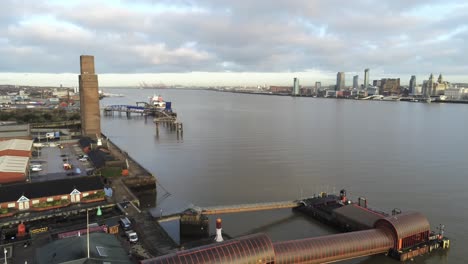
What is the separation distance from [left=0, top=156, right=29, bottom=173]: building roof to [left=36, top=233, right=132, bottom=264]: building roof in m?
9.09

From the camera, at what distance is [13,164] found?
1653cm

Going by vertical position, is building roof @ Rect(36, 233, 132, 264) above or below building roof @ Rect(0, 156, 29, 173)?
below

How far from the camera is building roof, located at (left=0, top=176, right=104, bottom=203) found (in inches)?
483

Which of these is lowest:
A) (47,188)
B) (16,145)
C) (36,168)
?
(36,168)

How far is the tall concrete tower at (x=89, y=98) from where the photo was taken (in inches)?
1174

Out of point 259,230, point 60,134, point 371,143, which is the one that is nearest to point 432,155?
point 371,143

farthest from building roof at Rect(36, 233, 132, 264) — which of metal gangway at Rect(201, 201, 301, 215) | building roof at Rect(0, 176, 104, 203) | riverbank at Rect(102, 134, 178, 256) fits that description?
building roof at Rect(0, 176, 104, 203)

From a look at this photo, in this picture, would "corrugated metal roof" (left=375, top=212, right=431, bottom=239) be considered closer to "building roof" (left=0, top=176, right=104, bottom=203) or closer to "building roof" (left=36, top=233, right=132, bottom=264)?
"building roof" (left=36, top=233, right=132, bottom=264)

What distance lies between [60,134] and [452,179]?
95.7ft

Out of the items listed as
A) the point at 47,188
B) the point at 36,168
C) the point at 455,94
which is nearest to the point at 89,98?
the point at 36,168

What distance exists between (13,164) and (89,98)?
47.6 ft

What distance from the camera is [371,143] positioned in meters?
27.8

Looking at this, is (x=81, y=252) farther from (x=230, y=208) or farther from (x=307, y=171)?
(x=307, y=171)

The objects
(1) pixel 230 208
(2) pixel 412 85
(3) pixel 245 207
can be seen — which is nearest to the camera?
(1) pixel 230 208
